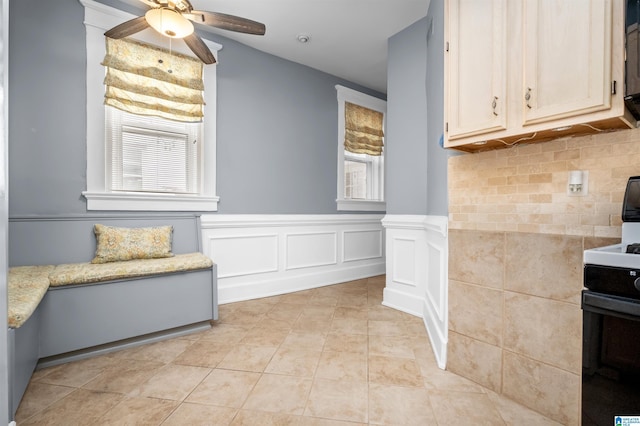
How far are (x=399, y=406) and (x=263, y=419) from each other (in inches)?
27.1

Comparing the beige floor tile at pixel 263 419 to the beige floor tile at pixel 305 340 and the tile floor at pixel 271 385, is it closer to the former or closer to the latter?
the tile floor at pixel 271 385

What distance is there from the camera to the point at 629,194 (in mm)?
1178

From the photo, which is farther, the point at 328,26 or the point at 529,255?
the point at 328,26

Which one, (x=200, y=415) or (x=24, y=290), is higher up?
(x=24, y=290)

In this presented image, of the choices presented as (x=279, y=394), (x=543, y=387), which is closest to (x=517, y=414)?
(x=543, y=387)

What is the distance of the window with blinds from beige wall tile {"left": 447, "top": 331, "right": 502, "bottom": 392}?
271 cm

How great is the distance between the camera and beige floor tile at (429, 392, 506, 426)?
144 centimetres

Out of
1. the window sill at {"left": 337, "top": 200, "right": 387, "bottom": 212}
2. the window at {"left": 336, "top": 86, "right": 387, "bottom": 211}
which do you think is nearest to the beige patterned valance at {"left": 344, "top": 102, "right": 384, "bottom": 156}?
the window at {"left": 336, "top": 86, "right": 387, "bottom": 211}

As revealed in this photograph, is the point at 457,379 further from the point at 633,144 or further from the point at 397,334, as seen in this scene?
the point at 633,144

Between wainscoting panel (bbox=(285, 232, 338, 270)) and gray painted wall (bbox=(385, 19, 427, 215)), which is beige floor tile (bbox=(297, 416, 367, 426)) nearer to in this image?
gray painted wall (bbox=(385, 19, 427, 215))

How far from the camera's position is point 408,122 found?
120 inches

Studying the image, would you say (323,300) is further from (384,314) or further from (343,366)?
(343,366)

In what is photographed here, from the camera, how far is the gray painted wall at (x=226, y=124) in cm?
234

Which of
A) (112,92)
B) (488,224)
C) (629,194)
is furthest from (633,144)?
(112,92)
